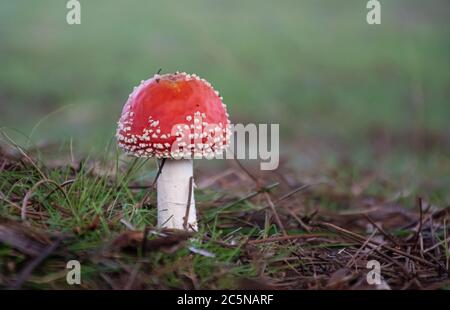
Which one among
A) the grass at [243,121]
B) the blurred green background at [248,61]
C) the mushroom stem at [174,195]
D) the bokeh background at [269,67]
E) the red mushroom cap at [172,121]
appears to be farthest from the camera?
the blurred green background at [248,61]

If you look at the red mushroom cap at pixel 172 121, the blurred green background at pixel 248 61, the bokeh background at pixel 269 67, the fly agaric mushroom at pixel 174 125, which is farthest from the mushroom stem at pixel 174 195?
the blurred green background at pixel 248 61

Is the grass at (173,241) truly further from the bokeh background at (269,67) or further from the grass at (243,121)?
the bokeh background at (269,67)

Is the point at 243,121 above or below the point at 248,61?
below

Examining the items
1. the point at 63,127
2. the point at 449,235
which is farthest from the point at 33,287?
the point at 63,127

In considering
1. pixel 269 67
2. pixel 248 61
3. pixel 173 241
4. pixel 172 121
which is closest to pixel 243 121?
pixel 248 61

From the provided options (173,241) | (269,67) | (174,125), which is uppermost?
(269,67)

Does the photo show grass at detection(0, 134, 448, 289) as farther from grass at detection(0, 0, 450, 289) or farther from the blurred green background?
the blurred green background

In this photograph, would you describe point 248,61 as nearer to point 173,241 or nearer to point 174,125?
point 174,125
